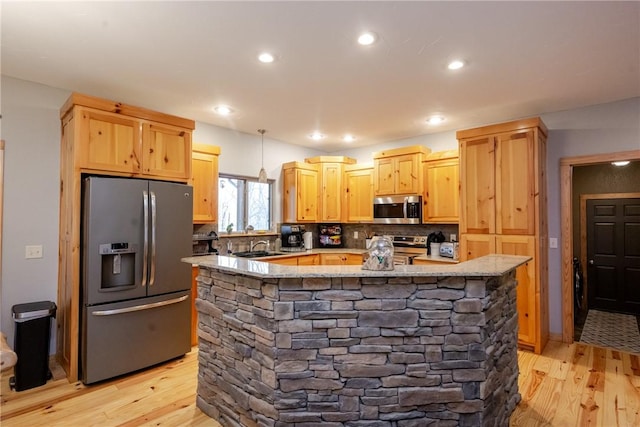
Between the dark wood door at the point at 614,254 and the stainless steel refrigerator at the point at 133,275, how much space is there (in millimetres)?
5862

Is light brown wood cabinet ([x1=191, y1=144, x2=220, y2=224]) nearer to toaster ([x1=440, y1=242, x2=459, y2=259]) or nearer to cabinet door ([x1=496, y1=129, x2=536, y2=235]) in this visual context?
toaster ([x1=440, y1=242, x2=459, y2=259])

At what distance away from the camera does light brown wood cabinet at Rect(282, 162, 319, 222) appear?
514 centimetres

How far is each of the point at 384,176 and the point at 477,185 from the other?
1.35 m

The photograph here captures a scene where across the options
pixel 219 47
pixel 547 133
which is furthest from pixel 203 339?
pixel 547 133

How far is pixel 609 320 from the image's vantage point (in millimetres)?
4605

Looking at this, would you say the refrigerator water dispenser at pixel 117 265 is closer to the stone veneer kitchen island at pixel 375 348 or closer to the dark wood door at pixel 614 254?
the stone veneer kitchen island at pixel 375 348

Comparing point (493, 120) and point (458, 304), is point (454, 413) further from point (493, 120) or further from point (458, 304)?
point (493, 120)

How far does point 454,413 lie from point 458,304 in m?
0.62

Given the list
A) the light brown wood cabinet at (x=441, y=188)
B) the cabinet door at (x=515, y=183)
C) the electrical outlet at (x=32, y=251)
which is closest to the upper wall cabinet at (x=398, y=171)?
the light brown wood cabinet at (x=441, y=188)

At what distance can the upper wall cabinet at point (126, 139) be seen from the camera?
111 inches

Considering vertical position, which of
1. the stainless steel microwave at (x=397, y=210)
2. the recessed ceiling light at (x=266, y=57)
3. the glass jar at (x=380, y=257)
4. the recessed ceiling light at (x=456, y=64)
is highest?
the recessed ceiling light at (x=266, y=57)

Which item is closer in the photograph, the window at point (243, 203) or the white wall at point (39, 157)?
the white wall at point (39, 157)

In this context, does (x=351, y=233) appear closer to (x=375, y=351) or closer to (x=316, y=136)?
(x=316, y=136)

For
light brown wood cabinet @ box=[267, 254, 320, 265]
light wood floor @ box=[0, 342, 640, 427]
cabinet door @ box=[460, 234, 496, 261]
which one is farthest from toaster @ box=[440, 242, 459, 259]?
light brown wood cabinet @ box=[267, 254, 320, 265]
